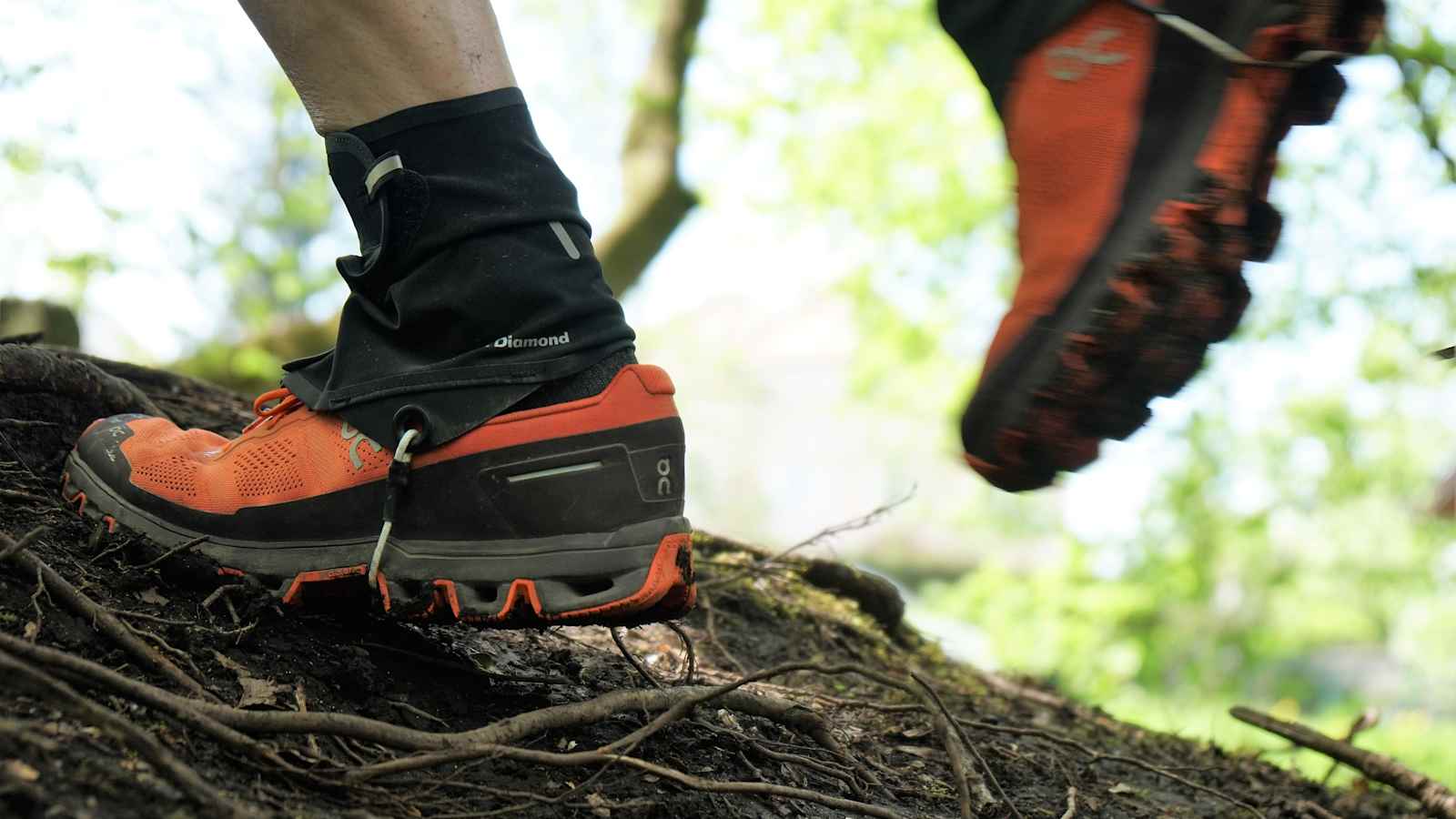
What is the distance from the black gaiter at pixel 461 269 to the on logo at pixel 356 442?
0.05ft

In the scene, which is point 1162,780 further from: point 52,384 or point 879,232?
point 879,232

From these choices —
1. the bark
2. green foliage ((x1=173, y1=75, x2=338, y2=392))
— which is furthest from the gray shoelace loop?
the bark

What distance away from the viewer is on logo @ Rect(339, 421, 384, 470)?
5.36ft

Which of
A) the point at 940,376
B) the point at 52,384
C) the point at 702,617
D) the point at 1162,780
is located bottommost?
the point at 940,376

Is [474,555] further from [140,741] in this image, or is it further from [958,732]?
[958,732]

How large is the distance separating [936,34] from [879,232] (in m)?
2.51

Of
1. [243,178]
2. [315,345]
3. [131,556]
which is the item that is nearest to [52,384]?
[131,556]

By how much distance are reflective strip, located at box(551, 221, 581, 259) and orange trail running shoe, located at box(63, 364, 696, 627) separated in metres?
0.20

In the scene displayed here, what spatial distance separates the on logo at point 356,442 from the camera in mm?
1635

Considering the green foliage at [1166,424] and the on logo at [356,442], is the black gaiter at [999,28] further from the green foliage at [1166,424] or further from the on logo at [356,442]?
the green foliage at [1166,424]

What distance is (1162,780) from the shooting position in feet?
7.15

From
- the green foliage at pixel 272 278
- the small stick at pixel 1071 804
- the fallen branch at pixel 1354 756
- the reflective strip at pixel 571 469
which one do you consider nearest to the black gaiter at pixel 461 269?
the reflective strip at pixel 571 469

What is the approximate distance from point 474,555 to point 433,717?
230 millimetres

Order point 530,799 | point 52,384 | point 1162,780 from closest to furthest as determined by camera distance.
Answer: point 530,799 → point 52,384 → point 1162,780
